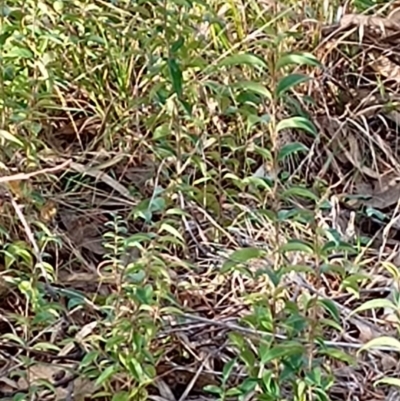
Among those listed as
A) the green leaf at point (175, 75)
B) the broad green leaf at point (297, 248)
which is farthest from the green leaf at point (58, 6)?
the broad green leaf at point (297, 248)

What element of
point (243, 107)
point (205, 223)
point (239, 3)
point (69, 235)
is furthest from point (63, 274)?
point (239, 3)

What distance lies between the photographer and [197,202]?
1.58 m

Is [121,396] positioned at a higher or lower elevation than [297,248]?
lower

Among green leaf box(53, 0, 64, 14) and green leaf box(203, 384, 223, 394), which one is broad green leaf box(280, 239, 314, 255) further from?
green leaf box(53, 0, 64, 14)

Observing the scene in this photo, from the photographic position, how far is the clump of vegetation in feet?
3.93

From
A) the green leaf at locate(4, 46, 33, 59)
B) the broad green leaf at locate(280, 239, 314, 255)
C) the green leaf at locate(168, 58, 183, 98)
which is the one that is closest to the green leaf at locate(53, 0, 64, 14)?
the green leaf at locate(4, 46, 33, 59)

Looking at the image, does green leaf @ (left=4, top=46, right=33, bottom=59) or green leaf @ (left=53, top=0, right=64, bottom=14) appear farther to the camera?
green leaf @ (left=53, top=0, right=64, bottom=14)

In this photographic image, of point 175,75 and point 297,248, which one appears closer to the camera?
point 297,248

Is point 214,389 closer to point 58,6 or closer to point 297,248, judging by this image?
point 297,248

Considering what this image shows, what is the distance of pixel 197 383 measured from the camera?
51.5 inches

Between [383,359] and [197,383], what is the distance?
256 millimetres

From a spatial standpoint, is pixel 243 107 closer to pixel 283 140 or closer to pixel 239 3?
pixel 283 140

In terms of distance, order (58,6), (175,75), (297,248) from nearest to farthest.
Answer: (297,248), (175,75), (58,6)

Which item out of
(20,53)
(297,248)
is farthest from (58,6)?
(297,248)
